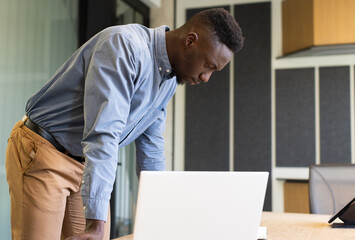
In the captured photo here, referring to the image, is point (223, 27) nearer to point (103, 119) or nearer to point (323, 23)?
point (103, 119)

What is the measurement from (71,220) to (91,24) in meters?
2.32

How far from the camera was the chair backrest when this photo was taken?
2289 mm

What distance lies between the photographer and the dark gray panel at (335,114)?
13.5 feet

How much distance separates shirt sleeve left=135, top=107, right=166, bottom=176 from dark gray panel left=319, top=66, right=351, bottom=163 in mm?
2854

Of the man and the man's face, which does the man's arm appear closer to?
the man

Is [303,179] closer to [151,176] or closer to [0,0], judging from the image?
[0,0]

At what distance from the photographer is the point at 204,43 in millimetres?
1306

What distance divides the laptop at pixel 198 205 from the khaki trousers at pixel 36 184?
0.45 metres

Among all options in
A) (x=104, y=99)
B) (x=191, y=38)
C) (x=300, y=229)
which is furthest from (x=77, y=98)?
(x=300, y=229)

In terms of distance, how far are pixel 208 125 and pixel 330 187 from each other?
7.53 feet

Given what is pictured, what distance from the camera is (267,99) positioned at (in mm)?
4363

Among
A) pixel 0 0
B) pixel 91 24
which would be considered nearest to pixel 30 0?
pixel 0 0

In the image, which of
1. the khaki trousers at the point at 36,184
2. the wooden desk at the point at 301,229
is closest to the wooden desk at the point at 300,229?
the wooden desk at the point at 301,229

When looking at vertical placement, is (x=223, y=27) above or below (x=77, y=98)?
above
